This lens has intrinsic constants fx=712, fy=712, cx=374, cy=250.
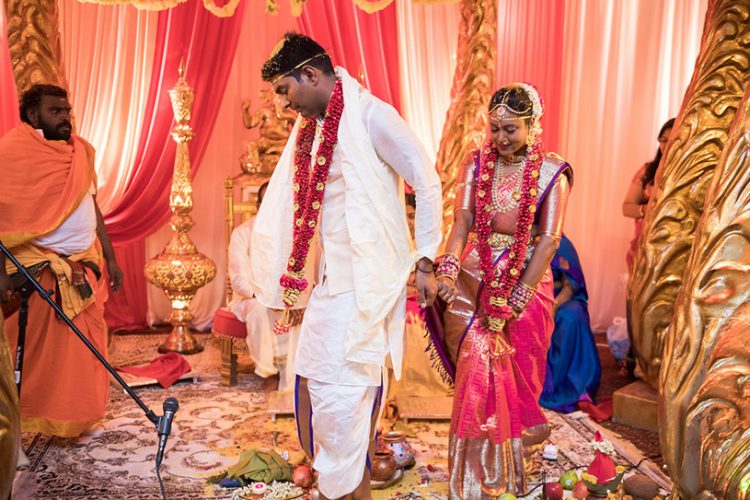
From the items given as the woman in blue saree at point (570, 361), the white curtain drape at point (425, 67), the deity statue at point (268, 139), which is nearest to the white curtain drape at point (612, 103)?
the white curtain drape at point (425, 67)

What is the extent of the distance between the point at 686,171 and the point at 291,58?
164 cm

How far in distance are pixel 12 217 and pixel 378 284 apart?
2.09m

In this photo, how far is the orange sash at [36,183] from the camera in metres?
3.49

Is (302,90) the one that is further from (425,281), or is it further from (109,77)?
(109,77)

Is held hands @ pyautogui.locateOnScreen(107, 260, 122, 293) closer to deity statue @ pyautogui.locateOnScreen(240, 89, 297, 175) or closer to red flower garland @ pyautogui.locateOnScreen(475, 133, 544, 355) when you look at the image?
deity statue @ pyautogui.locateOnScreen(240, 89, 297, 175)

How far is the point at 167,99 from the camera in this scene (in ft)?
19.1

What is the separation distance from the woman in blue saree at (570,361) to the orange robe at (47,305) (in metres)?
2.66

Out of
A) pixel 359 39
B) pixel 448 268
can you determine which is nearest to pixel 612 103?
pixel 359 39

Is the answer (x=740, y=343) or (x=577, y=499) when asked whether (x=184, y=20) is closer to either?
(x=577, y=499)

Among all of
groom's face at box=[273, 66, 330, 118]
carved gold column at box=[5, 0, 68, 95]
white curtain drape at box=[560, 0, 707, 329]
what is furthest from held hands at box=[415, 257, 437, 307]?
white curtain drape at box=[560, 0, 707, 329]

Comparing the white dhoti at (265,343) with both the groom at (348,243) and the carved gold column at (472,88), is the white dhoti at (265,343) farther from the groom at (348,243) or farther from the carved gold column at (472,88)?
the groom at (348,243)

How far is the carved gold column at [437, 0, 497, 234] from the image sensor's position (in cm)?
518

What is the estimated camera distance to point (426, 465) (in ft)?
11.5

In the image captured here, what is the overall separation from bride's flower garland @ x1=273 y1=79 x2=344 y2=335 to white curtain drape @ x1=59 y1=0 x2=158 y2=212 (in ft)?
11.7
